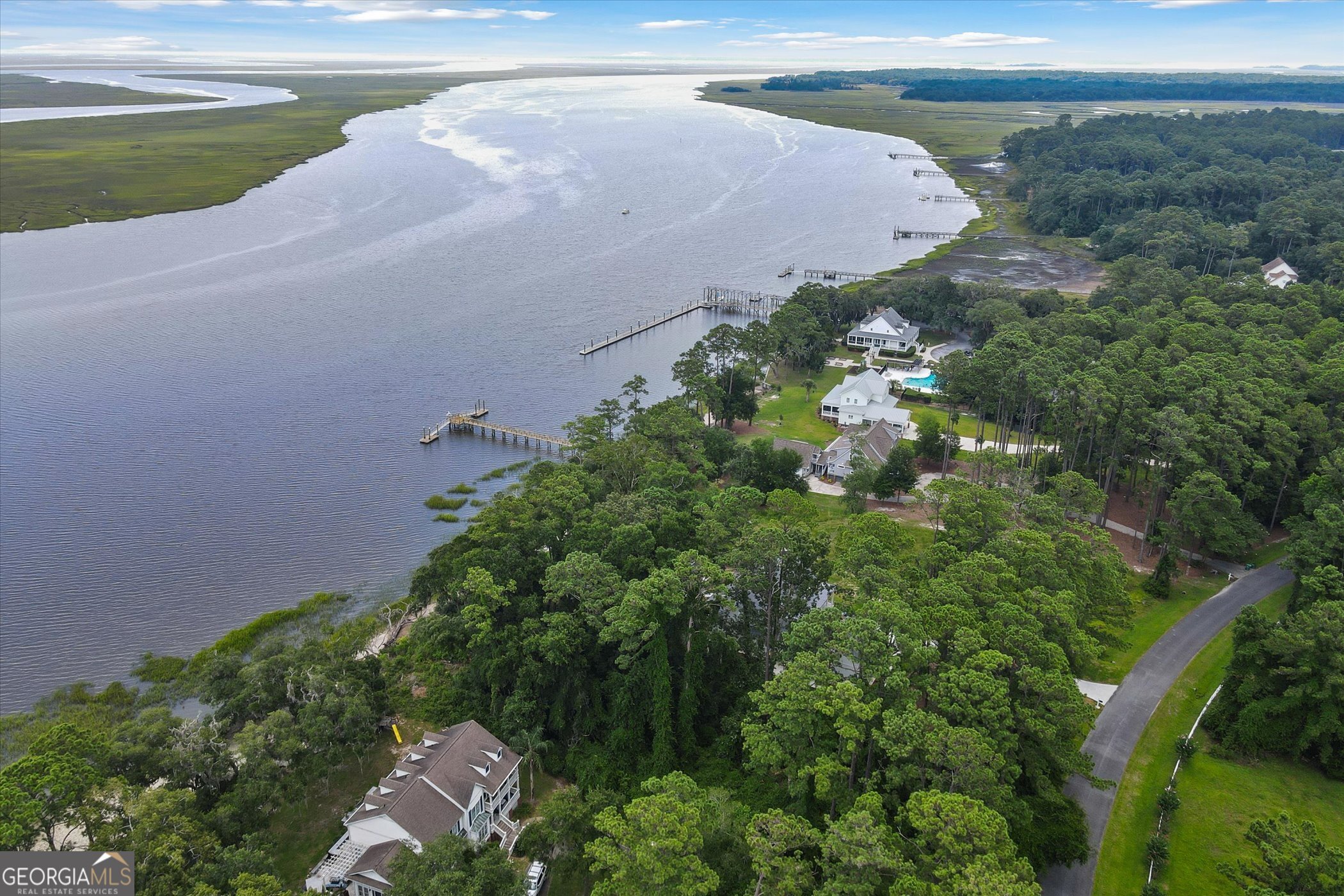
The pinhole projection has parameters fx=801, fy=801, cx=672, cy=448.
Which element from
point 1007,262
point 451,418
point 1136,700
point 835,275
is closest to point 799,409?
point 451,418

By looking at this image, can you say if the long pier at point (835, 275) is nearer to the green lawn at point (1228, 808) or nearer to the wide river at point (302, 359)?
the wide river at point (302, 359)

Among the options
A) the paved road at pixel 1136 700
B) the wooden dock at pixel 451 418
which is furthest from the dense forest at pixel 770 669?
the wooden dock at pixel 451 418

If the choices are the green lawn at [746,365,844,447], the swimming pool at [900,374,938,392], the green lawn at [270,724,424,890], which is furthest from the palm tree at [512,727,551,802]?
the swimming pool at [900,374,938,392]

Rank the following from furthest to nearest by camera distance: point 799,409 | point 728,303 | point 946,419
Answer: point 728,303 → point 799,409 → point 946,419

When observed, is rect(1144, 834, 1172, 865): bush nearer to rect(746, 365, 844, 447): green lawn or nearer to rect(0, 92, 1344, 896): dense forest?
rect(0, 92, 1344, 896): dense forest

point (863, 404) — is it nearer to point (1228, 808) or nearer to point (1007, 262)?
point (1228, 808)

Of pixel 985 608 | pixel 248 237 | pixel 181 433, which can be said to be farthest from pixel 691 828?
pixel 248 237
